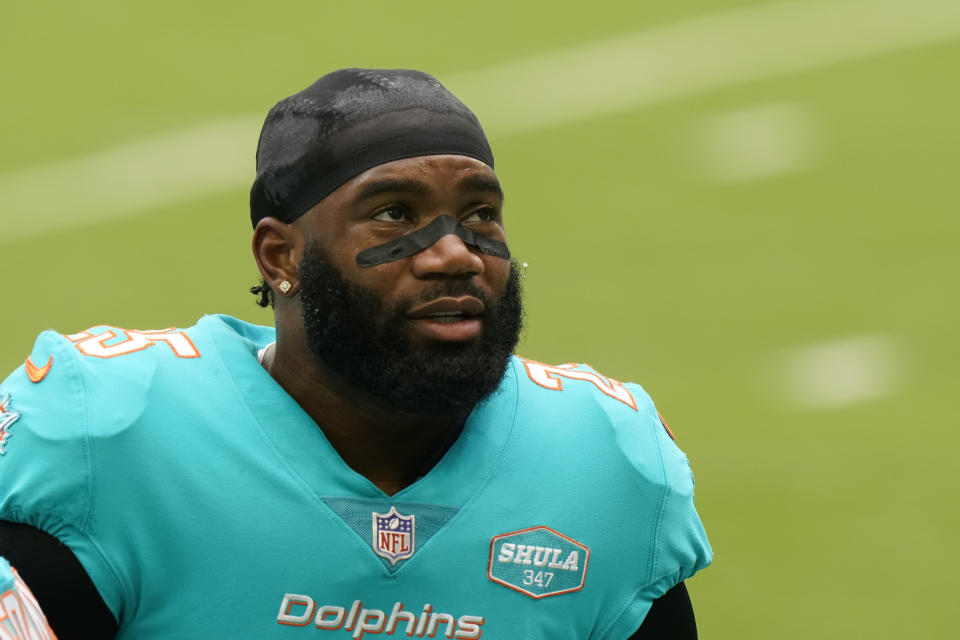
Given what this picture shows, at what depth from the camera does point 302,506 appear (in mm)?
2535

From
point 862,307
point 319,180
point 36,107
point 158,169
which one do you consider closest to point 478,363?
point 319,180

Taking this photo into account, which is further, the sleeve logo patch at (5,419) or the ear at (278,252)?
the ear at (278,252)

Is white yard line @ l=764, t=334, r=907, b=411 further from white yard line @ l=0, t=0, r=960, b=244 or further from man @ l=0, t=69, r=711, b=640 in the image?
man @ l=0, t=69, r=711, b=640

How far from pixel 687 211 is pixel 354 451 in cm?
439

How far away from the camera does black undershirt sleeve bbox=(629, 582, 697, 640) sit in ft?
9.00

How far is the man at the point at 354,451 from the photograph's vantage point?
245cm

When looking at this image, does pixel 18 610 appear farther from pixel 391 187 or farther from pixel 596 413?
pixel 596 413

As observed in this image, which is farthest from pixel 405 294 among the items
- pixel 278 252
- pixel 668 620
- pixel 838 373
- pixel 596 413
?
pixel 838 373

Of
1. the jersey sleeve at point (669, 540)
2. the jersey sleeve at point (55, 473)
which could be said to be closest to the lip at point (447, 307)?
the jersey sleeve at point (669, 540)

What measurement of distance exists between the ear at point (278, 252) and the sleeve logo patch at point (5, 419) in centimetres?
45

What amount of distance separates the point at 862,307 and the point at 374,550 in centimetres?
423

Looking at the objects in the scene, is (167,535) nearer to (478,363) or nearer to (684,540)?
(478,363)

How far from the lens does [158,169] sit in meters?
7.29

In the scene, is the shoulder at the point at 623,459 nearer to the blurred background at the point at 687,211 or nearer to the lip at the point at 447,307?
the lip at the point at 447,307
